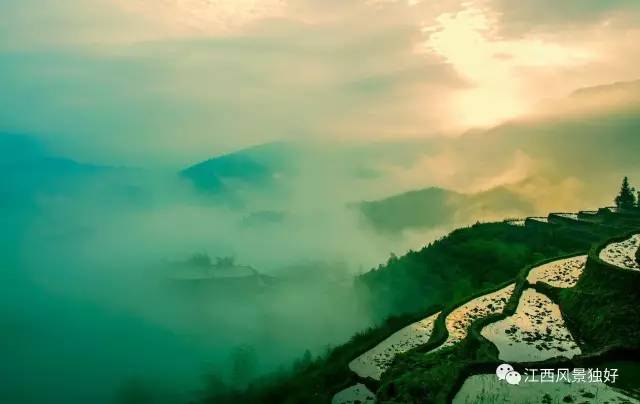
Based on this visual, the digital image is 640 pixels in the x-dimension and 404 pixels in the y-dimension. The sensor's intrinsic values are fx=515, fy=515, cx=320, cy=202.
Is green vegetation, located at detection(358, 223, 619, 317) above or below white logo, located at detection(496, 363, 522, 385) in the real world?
below

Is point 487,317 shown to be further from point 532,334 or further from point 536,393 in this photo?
point 536,393

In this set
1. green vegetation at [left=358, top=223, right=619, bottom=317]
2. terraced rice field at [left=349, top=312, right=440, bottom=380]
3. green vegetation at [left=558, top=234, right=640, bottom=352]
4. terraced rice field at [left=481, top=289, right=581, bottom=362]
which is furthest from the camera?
green vegetation at [left=358, top=223, right=619, bottom=317]

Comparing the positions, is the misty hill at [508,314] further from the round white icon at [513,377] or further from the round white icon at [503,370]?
the round white icon at [513,377]

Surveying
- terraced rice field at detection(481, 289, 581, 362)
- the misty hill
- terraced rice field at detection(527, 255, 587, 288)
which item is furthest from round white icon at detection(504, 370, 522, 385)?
terraced rice field at detection(527, 255, 587, 288)

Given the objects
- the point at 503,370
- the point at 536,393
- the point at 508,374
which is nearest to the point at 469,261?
the point at 503,370

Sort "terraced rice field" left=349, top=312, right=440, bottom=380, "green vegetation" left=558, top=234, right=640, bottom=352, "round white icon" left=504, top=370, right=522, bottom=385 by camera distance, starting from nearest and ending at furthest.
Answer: "round white icon" left=504, top=370, right=522, bottom=385 < "green vegetation" left=558, top=234, right=640, bottom=352 < "terraced rice field" left=349, top=312, right=440, bottom=380

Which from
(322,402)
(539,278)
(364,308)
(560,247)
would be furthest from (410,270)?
(322,402)

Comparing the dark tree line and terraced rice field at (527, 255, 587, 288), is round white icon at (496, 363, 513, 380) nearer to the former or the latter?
terraced rice field at (527, 255, 587, 288)

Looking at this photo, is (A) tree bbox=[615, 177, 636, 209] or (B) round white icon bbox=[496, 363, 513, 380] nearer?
(B) round white icon bbox=[496, 363, 513, 380]
